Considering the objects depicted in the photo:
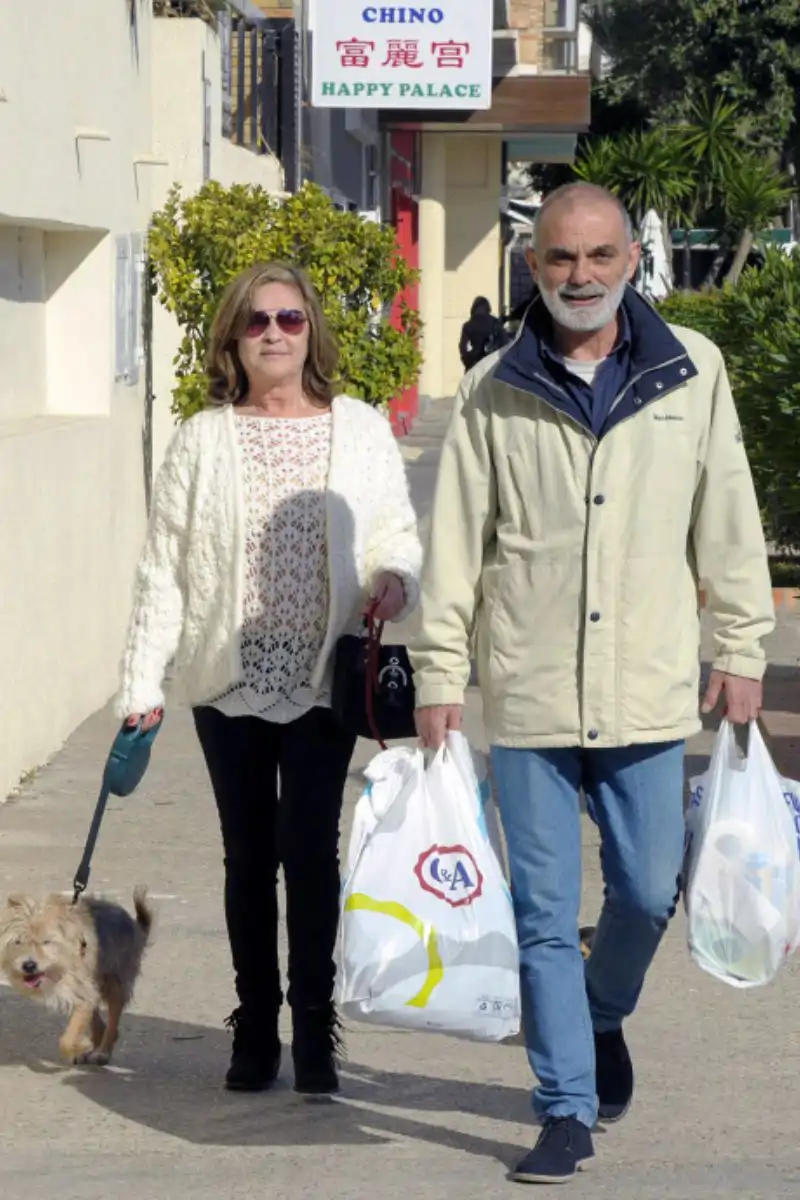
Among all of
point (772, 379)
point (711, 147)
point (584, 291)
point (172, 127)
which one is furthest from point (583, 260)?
point (711, 147)

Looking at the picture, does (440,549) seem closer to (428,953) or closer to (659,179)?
(428,953)

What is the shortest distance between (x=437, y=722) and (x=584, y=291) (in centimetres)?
88

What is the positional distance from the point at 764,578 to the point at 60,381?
624 centimetres

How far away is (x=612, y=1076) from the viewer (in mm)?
5020

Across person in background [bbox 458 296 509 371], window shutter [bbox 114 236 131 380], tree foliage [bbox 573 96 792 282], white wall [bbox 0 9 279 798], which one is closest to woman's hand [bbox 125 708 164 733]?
white wall [bbox 0 9 279 798]

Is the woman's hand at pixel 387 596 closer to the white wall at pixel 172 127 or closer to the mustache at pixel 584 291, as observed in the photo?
the mustache at pixel 584 291

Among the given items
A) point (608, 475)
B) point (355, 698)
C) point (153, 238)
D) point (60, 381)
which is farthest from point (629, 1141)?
point (153, 238)

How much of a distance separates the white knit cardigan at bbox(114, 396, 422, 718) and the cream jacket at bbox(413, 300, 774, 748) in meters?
0.51

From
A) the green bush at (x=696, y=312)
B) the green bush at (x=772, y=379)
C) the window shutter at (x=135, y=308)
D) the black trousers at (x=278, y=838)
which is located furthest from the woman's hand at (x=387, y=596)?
Result: the green bush at (x=696, y=312)

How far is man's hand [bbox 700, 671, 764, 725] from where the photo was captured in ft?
15.2

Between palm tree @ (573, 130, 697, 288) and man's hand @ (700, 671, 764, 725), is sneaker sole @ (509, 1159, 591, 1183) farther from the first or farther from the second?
palm tree @ (573, 130, 697, 288)

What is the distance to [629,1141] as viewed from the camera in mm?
4980

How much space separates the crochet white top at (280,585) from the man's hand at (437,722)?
482mm

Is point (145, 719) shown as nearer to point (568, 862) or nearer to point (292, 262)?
point (568, 862)
